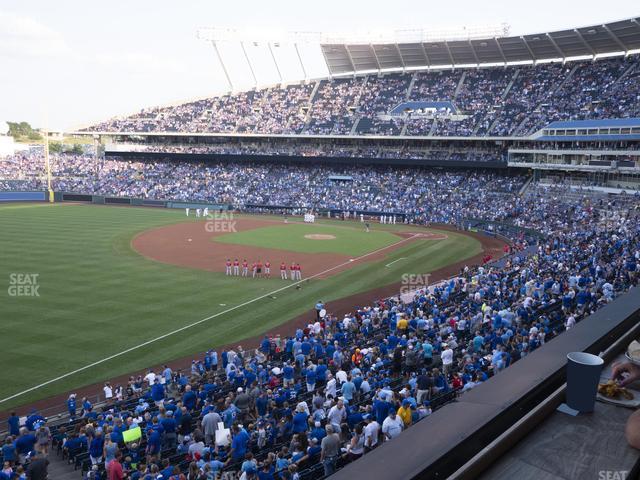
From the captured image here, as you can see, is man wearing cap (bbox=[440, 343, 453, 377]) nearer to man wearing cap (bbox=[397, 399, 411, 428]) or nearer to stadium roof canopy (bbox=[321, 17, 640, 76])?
man wearing cap (bbox=[397, 399, 411, 428])

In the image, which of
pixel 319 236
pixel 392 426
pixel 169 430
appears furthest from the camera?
pixel 319 236

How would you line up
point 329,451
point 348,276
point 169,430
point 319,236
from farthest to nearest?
point 319,236 < point 348,276 < point 169,430 < point 329,451

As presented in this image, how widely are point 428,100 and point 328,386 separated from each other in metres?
63.1

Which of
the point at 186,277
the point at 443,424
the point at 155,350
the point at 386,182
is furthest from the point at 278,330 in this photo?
the point at 386,182

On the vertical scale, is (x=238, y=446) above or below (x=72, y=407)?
above

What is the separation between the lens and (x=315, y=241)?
42500 millimetres

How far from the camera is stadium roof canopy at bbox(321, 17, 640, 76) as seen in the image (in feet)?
186

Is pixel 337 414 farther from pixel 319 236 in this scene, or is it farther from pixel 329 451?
pixel 319 236

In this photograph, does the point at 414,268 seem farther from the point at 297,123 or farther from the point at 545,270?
the point at 297,123

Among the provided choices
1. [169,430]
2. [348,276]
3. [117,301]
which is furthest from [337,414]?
[348,276]

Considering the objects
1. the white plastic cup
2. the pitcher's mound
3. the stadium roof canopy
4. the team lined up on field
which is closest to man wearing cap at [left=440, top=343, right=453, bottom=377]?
the white plastic cup

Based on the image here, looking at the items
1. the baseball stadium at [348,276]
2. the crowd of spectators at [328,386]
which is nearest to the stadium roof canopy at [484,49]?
the baseball stadium at [348,276]

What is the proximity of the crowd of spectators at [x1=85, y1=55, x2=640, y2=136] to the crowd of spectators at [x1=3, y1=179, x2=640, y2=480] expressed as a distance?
38.1 metres

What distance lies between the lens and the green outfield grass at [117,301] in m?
18.1
